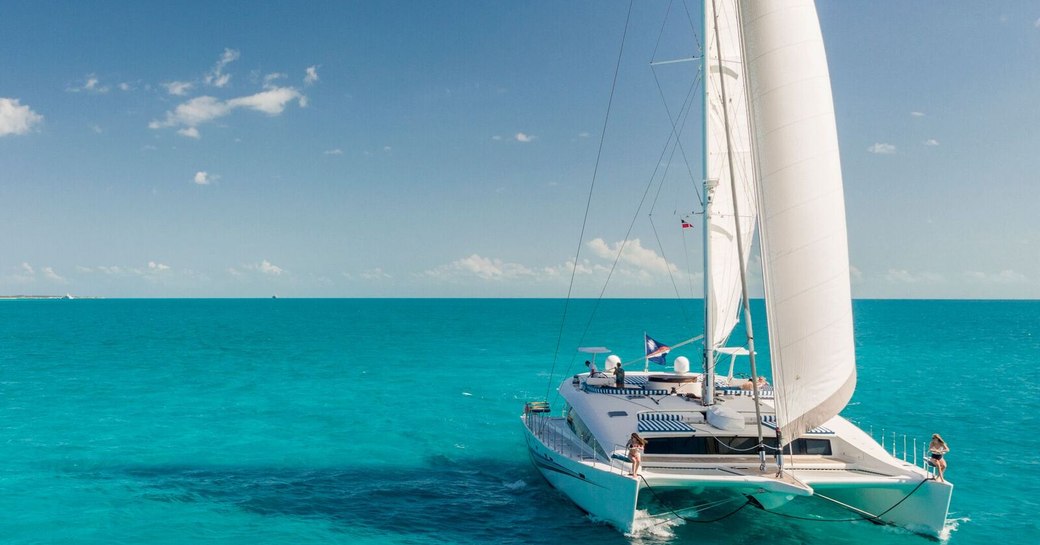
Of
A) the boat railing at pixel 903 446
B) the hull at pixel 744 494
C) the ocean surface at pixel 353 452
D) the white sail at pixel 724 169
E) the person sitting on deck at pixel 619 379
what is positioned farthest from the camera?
the boat railing at pixel 903 446

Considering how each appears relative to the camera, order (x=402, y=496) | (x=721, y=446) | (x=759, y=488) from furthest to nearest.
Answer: (x=402, y=496), (x=721, y=446), (x=759, y=488)

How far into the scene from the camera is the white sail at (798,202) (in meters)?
14.7

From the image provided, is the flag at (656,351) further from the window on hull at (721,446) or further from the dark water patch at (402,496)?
the window on hull at (721,446)

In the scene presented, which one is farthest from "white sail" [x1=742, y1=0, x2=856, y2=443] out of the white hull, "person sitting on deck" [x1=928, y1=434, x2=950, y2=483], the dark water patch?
the dark water patch

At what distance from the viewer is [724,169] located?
82.0 ft

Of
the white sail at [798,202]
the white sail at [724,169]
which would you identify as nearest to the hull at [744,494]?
the white sail at [798,202]

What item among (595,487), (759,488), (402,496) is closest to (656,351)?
(595,487)

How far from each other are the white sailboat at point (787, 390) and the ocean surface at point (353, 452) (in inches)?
57.3

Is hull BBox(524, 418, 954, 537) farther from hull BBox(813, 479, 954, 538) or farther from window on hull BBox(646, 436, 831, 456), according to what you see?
window on hull BBox(646, 436, 831, 456)

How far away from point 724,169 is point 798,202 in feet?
35.3

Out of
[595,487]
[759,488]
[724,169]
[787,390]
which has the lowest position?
[595,487]

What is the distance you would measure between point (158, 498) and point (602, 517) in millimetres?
15087

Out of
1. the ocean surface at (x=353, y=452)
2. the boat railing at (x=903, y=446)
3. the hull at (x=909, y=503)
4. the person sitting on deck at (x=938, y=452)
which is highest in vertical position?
the person sitting on deck at (x=938, y=452)

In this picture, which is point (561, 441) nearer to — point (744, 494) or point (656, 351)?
point (744, 494)
